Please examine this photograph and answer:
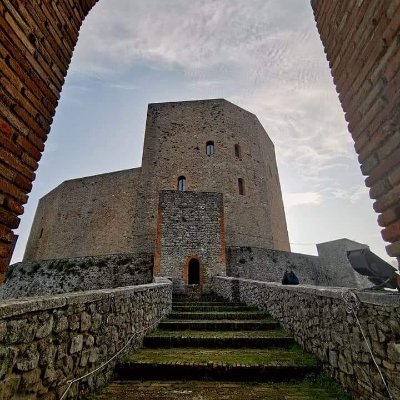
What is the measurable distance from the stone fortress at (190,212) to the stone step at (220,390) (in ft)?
27.5

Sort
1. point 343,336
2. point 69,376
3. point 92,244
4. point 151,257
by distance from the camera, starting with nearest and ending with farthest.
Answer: point 69,376 < point 343,336 < point 151,257 < point 92,244

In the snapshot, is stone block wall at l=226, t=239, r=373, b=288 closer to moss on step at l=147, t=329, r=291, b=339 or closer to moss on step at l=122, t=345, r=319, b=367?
moss on step at l=147, t=329, r=291, b=339

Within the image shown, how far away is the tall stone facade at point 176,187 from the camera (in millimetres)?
17031

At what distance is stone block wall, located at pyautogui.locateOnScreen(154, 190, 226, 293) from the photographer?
11562 mm

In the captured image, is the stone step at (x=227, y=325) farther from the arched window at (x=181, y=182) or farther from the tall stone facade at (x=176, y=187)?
the arched window at (x=181, y=182)

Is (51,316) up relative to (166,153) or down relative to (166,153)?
down

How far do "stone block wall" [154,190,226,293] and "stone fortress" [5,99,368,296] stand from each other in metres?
0.05

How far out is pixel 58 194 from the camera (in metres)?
22.5

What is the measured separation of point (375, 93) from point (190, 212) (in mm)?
11143

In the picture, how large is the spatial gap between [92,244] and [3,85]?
17.9 m

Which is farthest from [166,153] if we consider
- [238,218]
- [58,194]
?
[58,194]

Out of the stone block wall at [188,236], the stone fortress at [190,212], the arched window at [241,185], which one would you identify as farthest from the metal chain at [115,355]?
the arched window at [241,185]

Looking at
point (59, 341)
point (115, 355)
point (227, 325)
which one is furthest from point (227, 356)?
point (59, 341)

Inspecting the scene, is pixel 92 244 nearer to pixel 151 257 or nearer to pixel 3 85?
pixel 151 257
